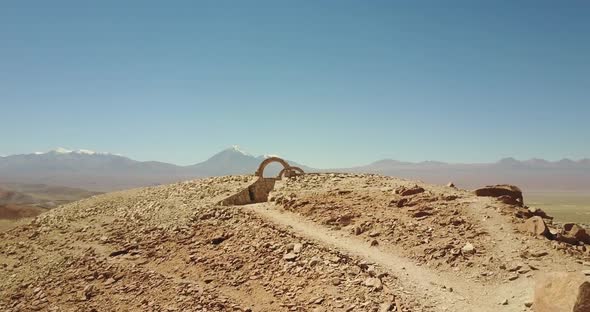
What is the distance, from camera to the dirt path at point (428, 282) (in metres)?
10.8

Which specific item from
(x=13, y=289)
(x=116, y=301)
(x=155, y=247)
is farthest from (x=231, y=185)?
(x=13, y=289)

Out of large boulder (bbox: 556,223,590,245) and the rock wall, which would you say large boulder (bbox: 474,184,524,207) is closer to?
large boulder (bbox: 556,223,590,245)

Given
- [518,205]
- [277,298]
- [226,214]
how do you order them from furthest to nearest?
[226,214] → [518,205] → [277,298]

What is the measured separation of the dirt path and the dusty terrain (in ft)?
0.12

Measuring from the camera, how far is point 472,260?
12.7m

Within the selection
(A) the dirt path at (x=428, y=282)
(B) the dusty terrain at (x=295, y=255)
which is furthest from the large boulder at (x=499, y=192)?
(A) the dirt path at (x=428, y=282)

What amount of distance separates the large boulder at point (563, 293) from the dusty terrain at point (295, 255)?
90 centimetres

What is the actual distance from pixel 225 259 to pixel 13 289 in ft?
31.8

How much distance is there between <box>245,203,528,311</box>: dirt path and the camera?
10750 mm

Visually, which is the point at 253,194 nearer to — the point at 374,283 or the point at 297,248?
the point at 297,248

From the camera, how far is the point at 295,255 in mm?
13914

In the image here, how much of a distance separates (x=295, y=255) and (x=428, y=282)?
4302mm

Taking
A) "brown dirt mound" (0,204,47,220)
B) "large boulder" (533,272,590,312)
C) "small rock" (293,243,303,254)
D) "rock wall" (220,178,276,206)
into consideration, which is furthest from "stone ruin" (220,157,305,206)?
"brown dirt mound" (0,204,47,220)

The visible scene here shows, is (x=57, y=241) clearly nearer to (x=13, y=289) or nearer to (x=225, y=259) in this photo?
(x=13, y=289)
